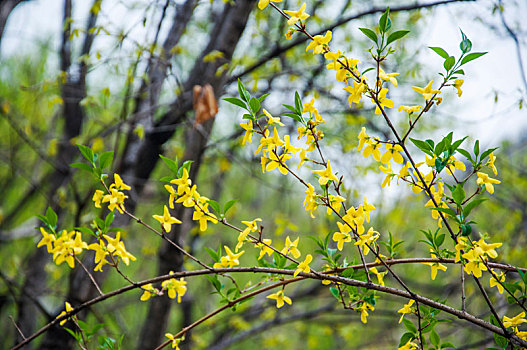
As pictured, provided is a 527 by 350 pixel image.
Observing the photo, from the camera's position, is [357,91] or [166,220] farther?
[166,220]

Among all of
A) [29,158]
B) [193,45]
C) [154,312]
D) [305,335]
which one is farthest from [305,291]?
[29,158]

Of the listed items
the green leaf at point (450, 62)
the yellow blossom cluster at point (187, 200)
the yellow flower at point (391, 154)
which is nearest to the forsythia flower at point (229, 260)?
the yellow blossom cluster at point (187, 200)

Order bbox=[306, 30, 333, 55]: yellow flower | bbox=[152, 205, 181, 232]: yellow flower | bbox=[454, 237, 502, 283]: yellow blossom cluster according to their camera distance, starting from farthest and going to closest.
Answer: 1. bbox=[152, 205, 181, 232]: yellow flower
2. bbox=[306, 30, 333, 55]: yellow flower
3. bbox=[454, 237, 502, 283]: yellow blossom cluster

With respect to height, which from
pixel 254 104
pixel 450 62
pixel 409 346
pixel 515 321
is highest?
pixel 450 62

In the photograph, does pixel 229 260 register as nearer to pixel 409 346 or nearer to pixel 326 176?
pixel 326 176

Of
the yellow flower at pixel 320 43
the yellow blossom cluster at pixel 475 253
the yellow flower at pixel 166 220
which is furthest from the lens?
the yellow flower at pixel 166 220

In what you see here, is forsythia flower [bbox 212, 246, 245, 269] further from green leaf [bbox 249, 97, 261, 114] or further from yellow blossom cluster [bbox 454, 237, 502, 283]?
yellow blossom cluster [bbox 454, 237, 502, 283]

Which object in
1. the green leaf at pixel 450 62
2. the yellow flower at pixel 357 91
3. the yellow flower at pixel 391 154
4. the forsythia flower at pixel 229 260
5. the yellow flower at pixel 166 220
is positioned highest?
the green leaf at pixel 450 62

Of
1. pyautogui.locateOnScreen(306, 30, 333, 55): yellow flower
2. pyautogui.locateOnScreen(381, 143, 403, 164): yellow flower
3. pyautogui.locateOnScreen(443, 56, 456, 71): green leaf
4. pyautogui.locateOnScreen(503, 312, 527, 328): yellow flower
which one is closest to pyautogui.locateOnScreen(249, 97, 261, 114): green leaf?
pyautogui.locateOnScreen(306, 30, 333, 55): yellow flower

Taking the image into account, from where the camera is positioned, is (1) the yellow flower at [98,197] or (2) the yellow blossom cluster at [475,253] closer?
(2) the yellow blossom cluster at [475,253]

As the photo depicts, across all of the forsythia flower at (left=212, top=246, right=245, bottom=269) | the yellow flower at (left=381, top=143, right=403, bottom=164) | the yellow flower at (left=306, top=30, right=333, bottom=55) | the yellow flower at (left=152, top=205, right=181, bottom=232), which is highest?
the yellow flower at (left=306, top=30, right=333, bottom=55)

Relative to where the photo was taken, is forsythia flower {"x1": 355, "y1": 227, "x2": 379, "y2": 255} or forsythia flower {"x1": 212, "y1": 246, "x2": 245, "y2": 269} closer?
forsythia flower {"x1": 355, "y1": 227, "x2": 379, "y2": 255}

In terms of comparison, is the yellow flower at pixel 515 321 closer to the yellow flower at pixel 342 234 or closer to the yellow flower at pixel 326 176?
the yellow flower at pixel 342 234

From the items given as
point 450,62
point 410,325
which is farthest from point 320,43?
point 410,325
